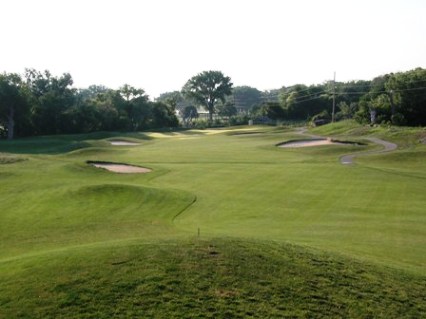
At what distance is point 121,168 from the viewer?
147 feet

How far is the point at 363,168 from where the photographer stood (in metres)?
42.5

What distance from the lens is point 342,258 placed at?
15445 millimetres

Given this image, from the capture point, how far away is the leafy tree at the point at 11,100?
81275 mm

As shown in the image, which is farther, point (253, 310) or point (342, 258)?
point (342, 258)

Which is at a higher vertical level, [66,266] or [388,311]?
[66,266]

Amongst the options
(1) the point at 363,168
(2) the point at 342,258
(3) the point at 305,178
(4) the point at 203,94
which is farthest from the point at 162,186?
(4) the point at 203,94

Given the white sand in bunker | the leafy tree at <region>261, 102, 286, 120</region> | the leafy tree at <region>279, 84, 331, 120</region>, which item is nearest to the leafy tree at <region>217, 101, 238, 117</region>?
the leafy tree at <region>261, 102, 286, 120</region>

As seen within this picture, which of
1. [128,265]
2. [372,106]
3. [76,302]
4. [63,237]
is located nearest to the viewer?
[76,302]

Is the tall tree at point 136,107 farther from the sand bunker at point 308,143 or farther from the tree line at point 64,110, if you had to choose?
the sand bunker at point 308,143

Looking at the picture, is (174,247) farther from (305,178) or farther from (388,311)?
(305,178)

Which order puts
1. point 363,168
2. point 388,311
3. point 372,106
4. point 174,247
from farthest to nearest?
point 372,106 → point 363,168 → point 174,247 → point 388,311

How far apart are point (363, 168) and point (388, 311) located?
31775mm

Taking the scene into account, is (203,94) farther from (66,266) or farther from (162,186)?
(66,266)

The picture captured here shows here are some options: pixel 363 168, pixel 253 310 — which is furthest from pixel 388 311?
pixel 363 168
